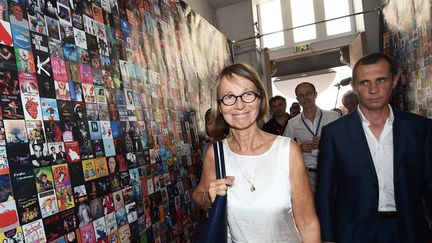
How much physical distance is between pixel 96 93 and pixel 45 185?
70 cm

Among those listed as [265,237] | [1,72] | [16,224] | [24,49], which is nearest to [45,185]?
[16,224]

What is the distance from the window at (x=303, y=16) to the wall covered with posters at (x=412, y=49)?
7.65 feet

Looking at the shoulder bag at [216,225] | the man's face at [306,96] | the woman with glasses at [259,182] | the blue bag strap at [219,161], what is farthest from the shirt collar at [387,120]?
the man's face at [306,96]

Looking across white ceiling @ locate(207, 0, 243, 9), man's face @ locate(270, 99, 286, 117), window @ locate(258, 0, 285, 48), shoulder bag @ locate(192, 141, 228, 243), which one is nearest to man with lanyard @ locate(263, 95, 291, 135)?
man's face @ locate(270, 99, 286, 117)

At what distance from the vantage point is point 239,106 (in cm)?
131

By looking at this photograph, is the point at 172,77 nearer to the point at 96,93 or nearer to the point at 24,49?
the point at 96,93

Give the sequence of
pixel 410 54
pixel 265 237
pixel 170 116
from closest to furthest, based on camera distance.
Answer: pixel 265 237
pixel 170 116
pixel 410 54

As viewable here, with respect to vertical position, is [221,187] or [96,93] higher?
[96,93]

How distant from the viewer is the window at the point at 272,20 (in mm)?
6992

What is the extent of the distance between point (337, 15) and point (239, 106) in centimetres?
627

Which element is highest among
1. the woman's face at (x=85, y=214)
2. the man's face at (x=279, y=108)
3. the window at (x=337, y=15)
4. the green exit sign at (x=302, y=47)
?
the window at (x=337, y=15)

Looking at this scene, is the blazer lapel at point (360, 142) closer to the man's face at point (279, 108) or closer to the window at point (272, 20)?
the man's face at point (279, 108)

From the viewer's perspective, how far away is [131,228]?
2328 millimetres

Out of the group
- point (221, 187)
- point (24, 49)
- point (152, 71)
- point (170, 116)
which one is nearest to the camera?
point (221, 187)
